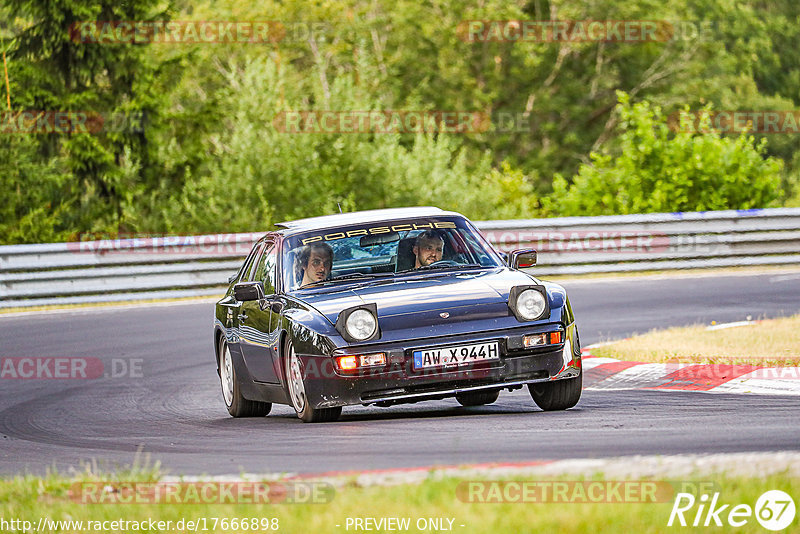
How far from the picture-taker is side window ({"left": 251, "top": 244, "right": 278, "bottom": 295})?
9.09 meters

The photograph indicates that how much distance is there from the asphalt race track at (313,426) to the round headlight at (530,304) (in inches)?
24.1

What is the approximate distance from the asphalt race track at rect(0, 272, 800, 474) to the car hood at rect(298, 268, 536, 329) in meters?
0.64

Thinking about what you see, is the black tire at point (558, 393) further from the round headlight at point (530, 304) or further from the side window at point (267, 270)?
the side window at point (267, 270)

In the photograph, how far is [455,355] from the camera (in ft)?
24.9

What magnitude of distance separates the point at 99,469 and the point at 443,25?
1859 inches

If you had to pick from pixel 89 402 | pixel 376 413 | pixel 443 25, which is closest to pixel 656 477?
pixel 376 413

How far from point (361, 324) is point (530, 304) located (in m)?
1.03

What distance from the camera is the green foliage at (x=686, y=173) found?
75.8 ft

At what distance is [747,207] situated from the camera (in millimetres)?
23000
